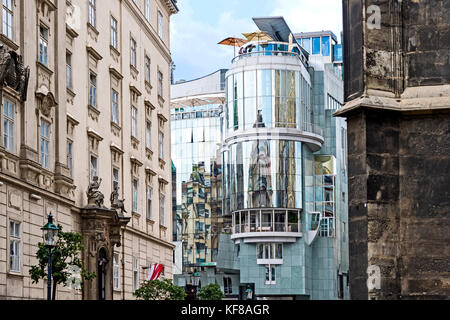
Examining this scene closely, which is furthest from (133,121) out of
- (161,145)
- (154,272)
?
(154,272)

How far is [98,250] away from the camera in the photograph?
123ft

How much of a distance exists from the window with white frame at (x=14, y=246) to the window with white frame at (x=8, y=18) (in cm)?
579

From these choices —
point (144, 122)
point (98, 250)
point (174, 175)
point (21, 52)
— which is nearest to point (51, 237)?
point (21, 52)

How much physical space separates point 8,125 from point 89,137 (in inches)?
374

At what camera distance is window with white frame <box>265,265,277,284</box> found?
99.0m

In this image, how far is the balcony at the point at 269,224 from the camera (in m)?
97.2

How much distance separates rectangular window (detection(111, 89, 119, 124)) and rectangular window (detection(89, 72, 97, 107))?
2597mm

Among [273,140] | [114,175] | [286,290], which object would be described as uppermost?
[273,140]

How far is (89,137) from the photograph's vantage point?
38125mm

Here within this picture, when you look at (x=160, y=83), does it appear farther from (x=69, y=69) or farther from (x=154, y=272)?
(x=69, y=69)

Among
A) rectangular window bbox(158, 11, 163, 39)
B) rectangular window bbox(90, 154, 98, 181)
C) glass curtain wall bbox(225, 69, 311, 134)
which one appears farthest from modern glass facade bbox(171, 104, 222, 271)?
rectangular window bbox(90, 154, 98, 181)

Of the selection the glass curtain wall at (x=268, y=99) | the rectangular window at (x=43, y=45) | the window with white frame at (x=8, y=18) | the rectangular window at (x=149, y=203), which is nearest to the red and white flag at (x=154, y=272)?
the rectangular window at (x=149, y=203)
